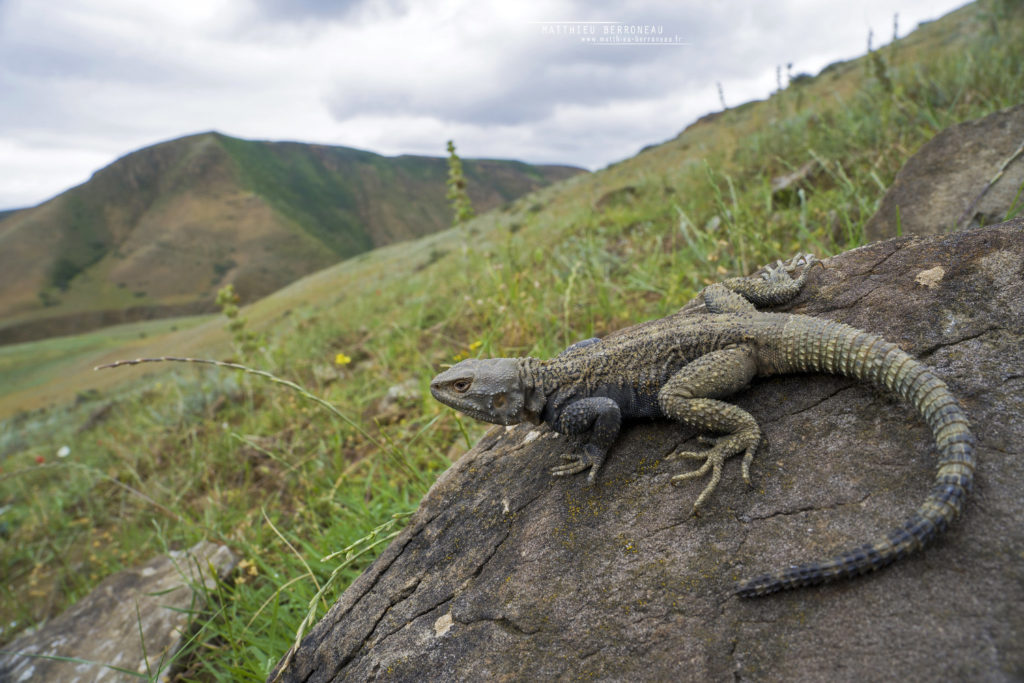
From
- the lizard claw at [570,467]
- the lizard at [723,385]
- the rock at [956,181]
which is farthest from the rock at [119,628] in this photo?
the rock at [956,181]

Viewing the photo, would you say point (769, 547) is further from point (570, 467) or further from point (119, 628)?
point (119, 628)

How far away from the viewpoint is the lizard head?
3453 millimetres

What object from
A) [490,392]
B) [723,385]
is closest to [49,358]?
[490,392]

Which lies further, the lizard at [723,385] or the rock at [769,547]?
the lizard at [723,385]

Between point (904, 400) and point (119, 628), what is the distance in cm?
649

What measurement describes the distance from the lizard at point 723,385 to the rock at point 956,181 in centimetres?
218

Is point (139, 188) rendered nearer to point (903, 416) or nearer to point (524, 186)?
point (524, 186)

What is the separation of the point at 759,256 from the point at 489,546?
4.38 m

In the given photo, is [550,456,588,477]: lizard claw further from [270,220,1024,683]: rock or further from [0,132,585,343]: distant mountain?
[0,132,585,343]: distant mountain

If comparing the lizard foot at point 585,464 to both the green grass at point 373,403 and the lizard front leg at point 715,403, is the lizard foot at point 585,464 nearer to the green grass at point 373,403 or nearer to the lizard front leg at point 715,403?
the lizard front leg at point 715,403

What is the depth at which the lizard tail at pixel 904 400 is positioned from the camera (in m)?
1.88

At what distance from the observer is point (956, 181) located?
5.10 metres

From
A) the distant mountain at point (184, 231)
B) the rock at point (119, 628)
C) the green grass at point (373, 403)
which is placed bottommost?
the rock at point (119, 628)

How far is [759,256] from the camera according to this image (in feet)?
18.7
